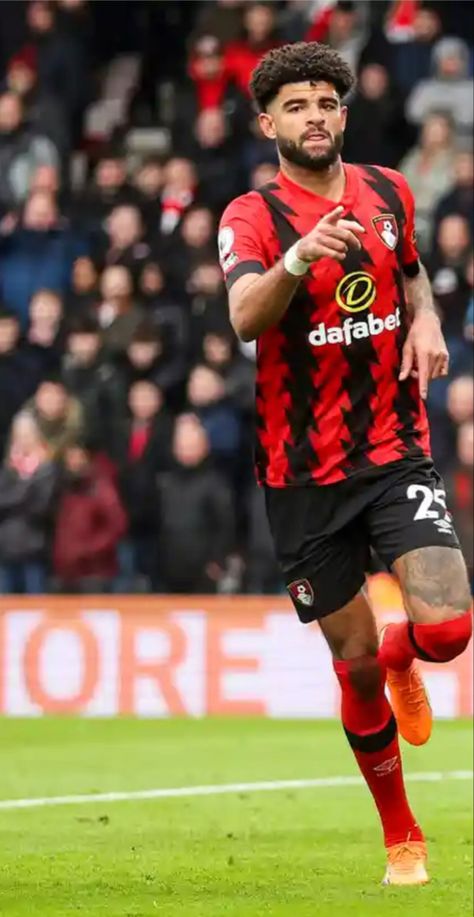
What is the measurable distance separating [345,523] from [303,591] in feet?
0.91

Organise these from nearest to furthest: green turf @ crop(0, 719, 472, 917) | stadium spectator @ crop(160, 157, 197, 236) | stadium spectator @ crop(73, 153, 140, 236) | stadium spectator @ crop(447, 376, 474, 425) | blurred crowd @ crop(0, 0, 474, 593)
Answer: green turf @ crop(0, 719, 472, 917)
stadium spectator @ crop(447, 376, 474, 425)
blurred crowd @ crop(0, 0, 474, 593)
stadium spectator @ crop(160, 157, 197, 236)
stadium spectator @ crop(73, 153, 140, 236)

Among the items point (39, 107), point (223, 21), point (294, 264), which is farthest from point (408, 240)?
point (39, 107)

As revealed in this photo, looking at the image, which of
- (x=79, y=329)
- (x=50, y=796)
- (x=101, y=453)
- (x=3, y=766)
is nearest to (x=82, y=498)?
(x=101, y=453)

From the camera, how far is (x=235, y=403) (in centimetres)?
1533

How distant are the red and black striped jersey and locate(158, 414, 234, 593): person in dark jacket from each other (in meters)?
7.81

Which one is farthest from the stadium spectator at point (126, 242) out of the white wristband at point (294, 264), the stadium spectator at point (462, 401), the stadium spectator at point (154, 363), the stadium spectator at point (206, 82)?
the white wristband at point (294, 264)

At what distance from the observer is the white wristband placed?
621cm

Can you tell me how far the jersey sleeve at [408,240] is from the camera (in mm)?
7082

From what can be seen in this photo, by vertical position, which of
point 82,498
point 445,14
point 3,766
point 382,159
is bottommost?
point 3,766

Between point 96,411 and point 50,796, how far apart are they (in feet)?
19.6

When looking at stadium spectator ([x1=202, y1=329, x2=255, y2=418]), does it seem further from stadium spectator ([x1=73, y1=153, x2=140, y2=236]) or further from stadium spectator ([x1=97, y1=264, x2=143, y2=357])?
stadium spectator ([x1=73, y1=153, x2=140, y2=236])

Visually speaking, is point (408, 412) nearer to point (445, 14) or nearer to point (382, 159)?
point (382, 159)

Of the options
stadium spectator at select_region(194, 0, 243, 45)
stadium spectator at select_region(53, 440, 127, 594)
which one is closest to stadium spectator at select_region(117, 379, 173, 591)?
stadium spectator at select_region(53, 440, 127, 594)

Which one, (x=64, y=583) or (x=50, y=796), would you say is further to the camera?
(x=64, y=583)
